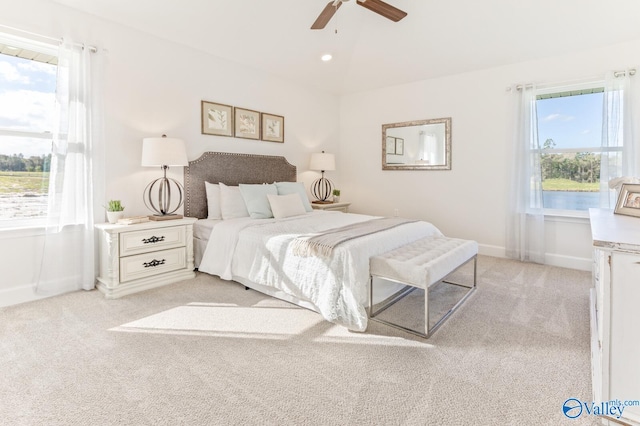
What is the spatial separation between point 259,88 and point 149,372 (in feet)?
13.2

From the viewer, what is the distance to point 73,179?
3.17 meters

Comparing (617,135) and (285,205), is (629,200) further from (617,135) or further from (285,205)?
(285,205)

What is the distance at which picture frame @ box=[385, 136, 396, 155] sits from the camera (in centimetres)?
568

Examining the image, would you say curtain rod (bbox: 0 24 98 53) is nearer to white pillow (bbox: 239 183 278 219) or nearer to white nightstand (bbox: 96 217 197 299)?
white nightstand (bbox: 96 217 197 299)

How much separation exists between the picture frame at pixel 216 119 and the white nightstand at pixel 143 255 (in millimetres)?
1337

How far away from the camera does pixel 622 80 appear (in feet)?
12.3

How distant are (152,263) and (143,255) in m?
0.13

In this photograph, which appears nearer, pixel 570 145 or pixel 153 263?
pixel 153 263

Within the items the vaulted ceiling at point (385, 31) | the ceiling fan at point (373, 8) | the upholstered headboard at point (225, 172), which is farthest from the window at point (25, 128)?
the ceiling fan at point (373, 8)

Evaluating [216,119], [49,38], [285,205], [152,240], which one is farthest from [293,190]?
[49,38]

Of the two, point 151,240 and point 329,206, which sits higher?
point 329,206

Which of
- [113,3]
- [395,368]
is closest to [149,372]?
[395,368]

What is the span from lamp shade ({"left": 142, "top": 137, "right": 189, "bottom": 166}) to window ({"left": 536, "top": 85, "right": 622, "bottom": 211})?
4394 millimetres

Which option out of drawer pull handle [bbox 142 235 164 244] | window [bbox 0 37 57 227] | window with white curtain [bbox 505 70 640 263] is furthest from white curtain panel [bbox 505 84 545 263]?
window [bbox 0 37 57 227]
